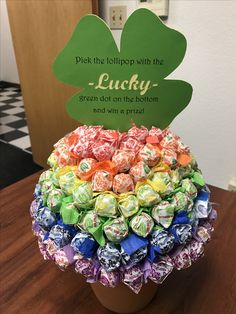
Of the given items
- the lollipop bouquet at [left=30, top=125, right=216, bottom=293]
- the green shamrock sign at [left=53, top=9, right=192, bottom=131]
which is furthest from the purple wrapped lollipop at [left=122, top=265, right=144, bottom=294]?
the green shamrock sign at [left=53, top=9, right=192, bottom=131]

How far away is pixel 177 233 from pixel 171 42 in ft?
1.11

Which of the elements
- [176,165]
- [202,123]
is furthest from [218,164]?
[176,165]

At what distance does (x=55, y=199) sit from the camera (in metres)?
0.52

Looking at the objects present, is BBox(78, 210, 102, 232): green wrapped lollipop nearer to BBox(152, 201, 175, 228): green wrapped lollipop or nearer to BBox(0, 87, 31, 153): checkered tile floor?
BBox(152, 201, 175, 228): green wrapped lollipop

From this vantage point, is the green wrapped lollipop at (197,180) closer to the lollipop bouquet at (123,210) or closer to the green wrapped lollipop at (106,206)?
the lollipop bouquet at (123,210)

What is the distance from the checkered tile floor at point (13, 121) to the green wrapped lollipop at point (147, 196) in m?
2.61

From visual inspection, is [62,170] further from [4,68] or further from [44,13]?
[4,68]

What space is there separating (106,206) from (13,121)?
355cm

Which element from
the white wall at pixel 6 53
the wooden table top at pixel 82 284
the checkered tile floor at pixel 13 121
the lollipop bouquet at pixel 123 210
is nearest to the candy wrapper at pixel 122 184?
the lollipop bouquet at pixel 123 210

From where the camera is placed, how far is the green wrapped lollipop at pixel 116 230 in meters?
0.46

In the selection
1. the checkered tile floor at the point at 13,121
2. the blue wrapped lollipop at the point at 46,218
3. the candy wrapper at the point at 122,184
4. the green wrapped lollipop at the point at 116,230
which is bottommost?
the checkered tile floor at the point at 13,121

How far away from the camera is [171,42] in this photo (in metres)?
0.52

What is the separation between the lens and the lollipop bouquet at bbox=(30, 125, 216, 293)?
1.55 feet

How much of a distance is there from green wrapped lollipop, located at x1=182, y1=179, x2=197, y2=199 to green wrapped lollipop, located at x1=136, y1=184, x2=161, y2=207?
66mm
